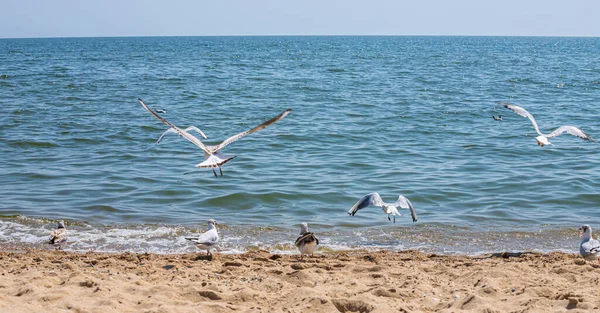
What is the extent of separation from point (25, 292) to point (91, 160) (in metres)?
10.2

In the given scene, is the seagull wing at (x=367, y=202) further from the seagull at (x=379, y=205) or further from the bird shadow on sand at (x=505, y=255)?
the bird shadow on sand at (x=505, y=255)

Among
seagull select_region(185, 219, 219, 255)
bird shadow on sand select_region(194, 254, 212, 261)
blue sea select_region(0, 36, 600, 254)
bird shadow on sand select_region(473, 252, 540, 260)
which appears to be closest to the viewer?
bird shadow on sand select_region(194, 254, 212, 261)

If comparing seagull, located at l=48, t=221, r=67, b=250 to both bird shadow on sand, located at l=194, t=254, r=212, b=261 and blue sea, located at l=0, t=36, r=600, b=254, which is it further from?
bird shadow on sand, located at l=194, t=254, r=212, b=261

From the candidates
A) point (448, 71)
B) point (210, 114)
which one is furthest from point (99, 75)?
point (448, 71)

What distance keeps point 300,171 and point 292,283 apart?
→ 8.36 metres

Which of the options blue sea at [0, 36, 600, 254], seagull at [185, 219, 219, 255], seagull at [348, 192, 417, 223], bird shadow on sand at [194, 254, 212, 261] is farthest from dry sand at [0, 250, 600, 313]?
blue sea at [0, 36, 600, 254]

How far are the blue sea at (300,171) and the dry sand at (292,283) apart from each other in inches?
56.0

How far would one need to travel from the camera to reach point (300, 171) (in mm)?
15266

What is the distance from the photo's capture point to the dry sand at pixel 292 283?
5.99m

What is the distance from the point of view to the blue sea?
34.3 ft

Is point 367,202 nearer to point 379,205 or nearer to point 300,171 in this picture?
point 379,205

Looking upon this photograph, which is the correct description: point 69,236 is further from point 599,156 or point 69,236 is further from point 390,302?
point 599,156

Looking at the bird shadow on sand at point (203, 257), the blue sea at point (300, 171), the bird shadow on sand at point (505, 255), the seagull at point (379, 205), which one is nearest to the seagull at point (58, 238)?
the blue sea at point (300, 171)

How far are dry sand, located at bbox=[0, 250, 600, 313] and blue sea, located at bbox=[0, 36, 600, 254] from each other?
4.66ft
